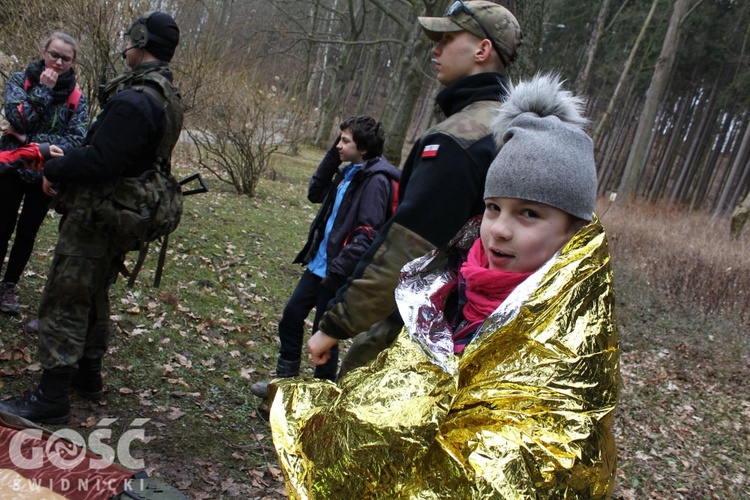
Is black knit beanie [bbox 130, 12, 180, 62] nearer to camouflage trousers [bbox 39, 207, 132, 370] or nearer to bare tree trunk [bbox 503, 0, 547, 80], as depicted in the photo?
camouflage trousers [bbox 39, 207, 132, 370]

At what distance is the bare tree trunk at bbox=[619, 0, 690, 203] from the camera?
17.7 m

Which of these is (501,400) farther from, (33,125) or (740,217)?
(740,217)

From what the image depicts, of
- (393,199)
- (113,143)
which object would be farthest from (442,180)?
(113,143)

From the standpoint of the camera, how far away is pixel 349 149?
3.85 metres

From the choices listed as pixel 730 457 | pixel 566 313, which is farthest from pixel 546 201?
pixel 730 457

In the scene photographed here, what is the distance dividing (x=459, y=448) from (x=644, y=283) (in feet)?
35.5

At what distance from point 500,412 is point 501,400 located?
3cm

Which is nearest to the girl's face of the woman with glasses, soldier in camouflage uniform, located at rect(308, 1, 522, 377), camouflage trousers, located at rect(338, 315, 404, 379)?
A: the woman with glasses

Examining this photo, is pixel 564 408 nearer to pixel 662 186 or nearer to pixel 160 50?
pixel 160 50

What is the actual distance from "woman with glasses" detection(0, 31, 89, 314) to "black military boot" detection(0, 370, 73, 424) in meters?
1.33

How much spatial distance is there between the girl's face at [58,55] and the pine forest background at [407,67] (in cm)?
365

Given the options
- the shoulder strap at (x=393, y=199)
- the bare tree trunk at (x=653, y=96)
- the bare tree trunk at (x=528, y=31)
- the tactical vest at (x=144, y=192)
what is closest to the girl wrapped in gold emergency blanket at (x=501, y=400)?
the tactical vest at (x=144, y=192)

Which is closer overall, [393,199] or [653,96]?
[393,199]

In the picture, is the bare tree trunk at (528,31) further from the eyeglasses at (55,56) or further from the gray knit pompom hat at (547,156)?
the gray knit pompom hat at (547,156)
